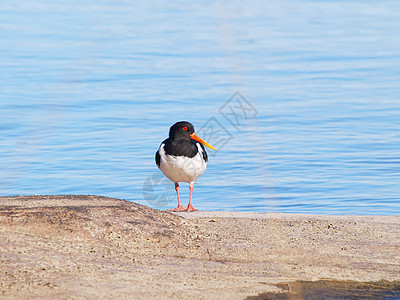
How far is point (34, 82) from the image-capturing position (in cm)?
1905

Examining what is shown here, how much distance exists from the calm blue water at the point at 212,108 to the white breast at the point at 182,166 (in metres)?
0.92

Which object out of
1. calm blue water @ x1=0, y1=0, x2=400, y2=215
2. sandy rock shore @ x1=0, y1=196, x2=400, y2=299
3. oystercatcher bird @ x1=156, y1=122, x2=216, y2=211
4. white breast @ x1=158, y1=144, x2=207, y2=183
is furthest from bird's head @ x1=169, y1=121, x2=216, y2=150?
sandy rock shore @ x1=0, y1=196, x2=400, y2=299

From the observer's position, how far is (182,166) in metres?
9.48

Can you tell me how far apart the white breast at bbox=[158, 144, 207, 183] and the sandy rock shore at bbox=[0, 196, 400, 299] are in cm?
238

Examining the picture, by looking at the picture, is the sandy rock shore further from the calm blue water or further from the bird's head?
the bird's head

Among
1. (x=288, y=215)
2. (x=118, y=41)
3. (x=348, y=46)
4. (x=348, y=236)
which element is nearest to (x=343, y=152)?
(x=288, y=215)

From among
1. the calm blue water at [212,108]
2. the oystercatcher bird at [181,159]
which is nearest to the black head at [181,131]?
the oystercatcher bird at [181,159]

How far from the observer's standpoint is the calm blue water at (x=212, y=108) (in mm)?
10344

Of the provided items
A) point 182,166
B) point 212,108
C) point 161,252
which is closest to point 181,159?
point 182,166

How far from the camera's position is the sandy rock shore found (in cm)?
477

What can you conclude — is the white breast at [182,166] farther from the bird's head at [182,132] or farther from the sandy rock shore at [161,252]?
the sandy rock shore at [161,252]

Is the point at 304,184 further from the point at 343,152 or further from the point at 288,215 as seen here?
the point at 288,215

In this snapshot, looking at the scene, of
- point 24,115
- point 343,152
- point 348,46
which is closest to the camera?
point 343,152

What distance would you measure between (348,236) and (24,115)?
10902 millimetres
